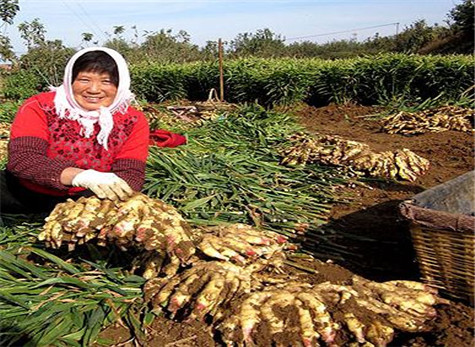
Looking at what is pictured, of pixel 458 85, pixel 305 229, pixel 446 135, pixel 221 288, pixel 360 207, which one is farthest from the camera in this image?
pixel 458 85

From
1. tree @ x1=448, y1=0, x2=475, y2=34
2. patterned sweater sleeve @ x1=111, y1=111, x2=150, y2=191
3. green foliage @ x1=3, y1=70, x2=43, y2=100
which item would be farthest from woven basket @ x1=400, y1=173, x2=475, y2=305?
tree @ x1=448, y1=0, x2=475, y2=34

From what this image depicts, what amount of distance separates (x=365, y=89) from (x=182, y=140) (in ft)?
21.5

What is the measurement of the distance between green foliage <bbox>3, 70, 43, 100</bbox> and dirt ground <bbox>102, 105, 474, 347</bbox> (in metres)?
12.2

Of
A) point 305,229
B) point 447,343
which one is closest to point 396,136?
point 305,229

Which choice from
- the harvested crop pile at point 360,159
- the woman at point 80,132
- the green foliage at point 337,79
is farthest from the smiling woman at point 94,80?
the green foliage at point 337,79

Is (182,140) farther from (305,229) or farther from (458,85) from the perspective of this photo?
(458,85)

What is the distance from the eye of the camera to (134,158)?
2.66 m

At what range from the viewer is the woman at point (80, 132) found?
245 cm

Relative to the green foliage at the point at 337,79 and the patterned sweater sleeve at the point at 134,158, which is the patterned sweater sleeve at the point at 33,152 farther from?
the green foliage at the point at 337,79

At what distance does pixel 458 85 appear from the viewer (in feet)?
27.9

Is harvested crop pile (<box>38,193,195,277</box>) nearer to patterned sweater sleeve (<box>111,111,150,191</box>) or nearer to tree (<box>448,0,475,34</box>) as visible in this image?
patterned sweater sleeve (<box>111,111,150,191</box>)

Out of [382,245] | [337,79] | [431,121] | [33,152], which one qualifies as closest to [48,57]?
[337,79]

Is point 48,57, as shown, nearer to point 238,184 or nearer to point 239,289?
point 238,184

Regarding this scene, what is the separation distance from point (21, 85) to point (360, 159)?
1387cm
